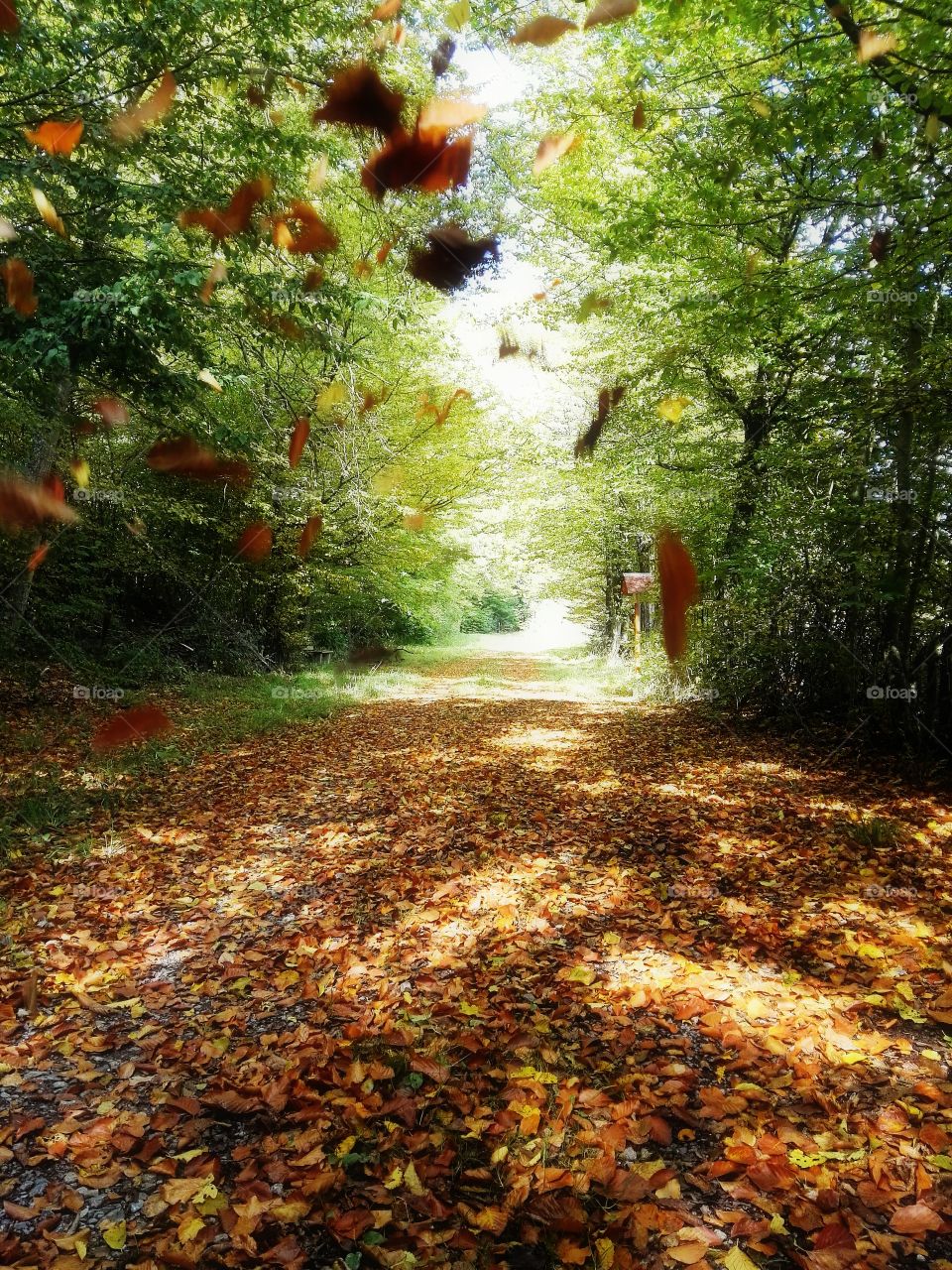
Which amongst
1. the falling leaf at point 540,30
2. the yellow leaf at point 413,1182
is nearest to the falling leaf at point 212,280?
the falling leaf at point 540,30

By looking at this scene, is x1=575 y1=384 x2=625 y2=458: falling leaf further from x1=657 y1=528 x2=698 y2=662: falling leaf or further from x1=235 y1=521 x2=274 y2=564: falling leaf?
x1=235 y1=521 x2=274 y2=564: falling leaf

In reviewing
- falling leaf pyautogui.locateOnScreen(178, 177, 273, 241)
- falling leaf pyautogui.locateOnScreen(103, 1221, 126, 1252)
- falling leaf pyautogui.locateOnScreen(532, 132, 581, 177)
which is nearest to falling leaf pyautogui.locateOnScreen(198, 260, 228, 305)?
falling leaf pyautogui.locateOnScreen(178, 177, 273, 241)

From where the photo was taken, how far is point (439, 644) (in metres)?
28.9

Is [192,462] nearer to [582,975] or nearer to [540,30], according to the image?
[540,30]

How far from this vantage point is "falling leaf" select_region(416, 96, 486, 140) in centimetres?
872

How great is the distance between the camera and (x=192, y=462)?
36.6 ft

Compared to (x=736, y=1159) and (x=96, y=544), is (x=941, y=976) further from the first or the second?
(x=96, y=544)

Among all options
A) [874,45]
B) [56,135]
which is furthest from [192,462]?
[874,45]

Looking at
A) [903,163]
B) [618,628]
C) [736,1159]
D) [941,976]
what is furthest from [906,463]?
[618,628]

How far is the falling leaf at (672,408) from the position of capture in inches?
400

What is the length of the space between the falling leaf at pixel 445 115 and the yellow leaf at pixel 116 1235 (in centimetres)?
1099

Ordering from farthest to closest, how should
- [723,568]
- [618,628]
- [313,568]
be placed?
[618,628] → [313,568] → [723,568]

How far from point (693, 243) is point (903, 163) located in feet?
6.46

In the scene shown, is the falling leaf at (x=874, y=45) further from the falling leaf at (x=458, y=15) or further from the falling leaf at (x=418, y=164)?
the falling leaf at (x=418, y=164)
